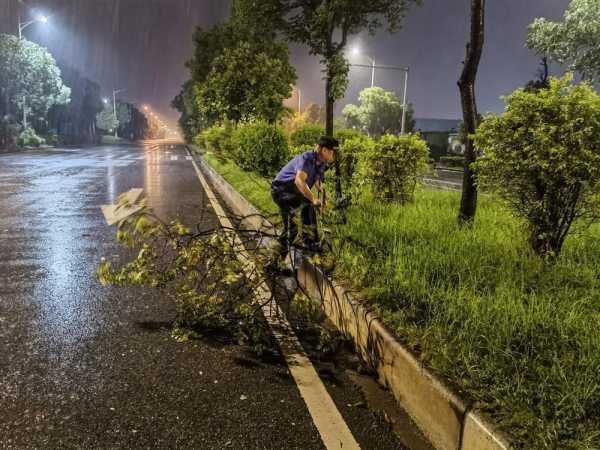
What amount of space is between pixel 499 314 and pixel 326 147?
249 cm

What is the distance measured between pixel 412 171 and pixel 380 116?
6416 cm

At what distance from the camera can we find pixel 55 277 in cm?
528

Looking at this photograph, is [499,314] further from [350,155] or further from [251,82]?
[251,82]

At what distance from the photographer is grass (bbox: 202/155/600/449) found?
2305 mm

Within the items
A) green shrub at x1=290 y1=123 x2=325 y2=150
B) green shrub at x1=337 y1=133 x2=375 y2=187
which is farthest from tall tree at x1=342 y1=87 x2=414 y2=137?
green shrub at x1=337 y1=133 x2=375 y2=187

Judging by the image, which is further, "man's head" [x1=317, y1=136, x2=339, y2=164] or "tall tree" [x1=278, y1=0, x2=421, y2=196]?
"tall tree" [x1=278, y1=0, x2=421, y2=196]

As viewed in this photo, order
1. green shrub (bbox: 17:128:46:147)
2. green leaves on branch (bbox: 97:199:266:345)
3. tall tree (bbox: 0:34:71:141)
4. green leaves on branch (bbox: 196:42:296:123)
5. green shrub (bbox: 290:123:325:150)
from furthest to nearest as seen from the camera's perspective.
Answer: green shrub (bbox: 17:128:46:147) → tall tree (bbox: 0:34:71:141) → green leaves on branch (bbox: 196:42:296:123) → green shrub (bbox: 290:123:325:150) → green leaves on branch (bbox: 97:199:266:345)

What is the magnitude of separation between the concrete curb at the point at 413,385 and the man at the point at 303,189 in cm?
83

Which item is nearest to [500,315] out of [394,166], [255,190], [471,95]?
[471,95]

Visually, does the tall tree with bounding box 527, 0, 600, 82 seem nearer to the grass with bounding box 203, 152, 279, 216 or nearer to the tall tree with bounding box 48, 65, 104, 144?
the grass with bounding box 203, 152, 279, 216

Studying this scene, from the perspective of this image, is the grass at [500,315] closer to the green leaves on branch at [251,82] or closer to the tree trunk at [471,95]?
the tree trunk at [471,95]

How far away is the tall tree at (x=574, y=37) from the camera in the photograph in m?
23.3

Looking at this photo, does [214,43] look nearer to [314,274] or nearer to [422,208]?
[422,208]

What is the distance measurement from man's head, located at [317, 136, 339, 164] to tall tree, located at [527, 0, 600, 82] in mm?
22834
